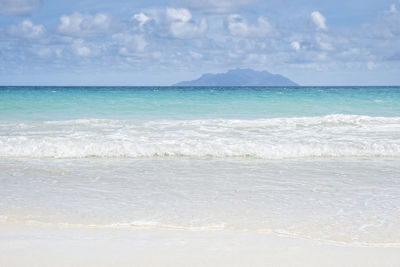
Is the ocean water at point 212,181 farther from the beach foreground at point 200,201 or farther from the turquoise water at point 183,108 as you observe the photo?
the turquoise water at point 183,108

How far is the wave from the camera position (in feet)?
34.7

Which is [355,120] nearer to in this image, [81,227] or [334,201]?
[334,201]

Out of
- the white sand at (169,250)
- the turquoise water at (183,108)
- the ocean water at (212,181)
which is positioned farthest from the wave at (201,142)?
the turquoise water at (183,108)

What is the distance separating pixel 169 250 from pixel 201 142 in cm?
703

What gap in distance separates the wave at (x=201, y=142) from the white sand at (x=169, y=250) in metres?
5.72

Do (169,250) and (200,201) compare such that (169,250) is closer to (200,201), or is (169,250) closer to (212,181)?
(200,201)

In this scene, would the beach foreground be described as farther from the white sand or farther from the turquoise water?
the turquoise water

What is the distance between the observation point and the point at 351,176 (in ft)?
26.3

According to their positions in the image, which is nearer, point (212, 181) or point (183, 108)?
point (212, 181)

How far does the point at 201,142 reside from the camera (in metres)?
11.2

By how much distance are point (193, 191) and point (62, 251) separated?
9.52 feet

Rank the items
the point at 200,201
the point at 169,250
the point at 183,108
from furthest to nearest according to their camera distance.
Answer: the point at 183,108 < the point at 200,201 < the point at 169,250

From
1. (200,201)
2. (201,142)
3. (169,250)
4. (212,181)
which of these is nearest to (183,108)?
(201,142)

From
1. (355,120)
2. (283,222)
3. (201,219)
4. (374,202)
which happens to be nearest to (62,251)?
(201,219)
